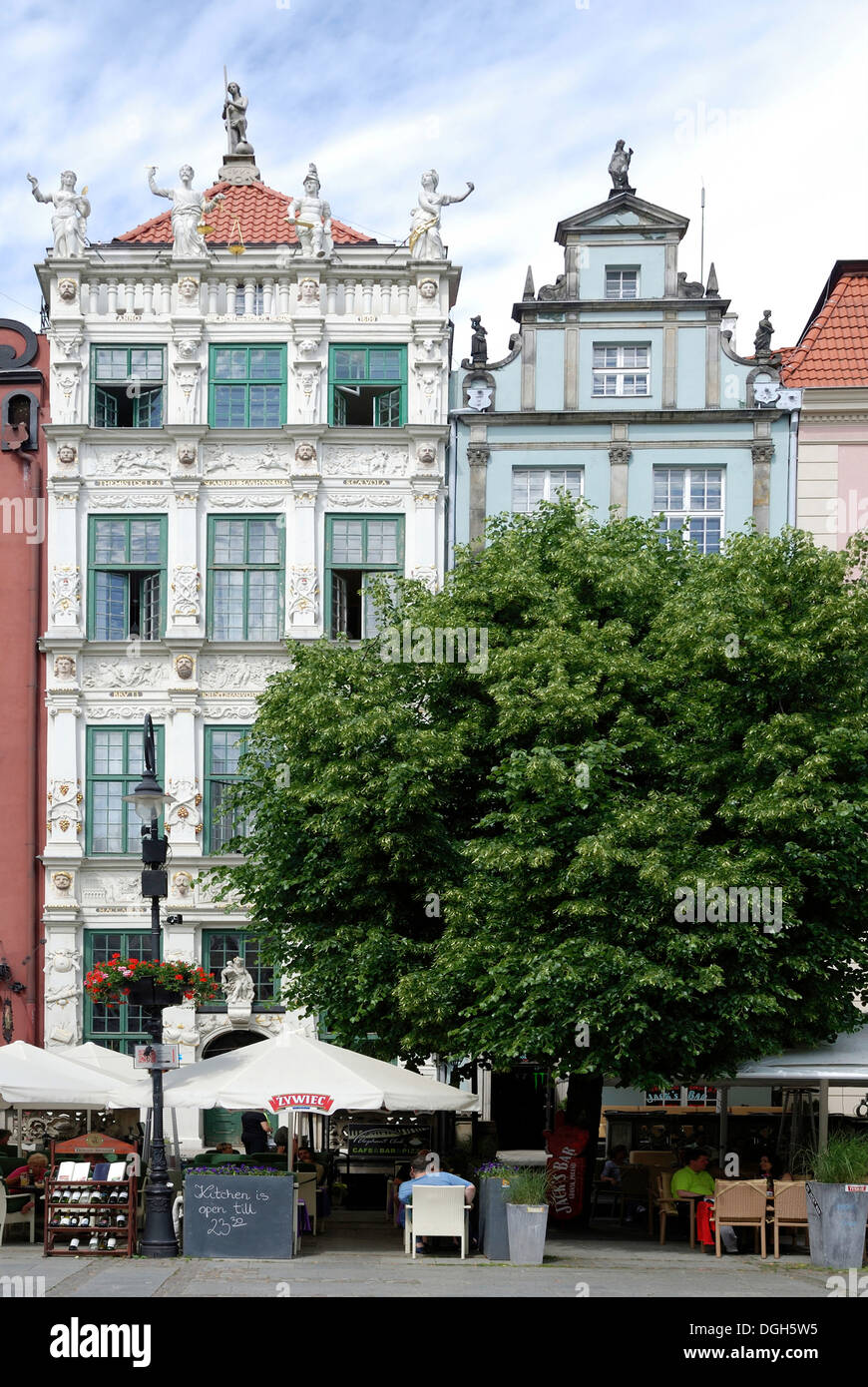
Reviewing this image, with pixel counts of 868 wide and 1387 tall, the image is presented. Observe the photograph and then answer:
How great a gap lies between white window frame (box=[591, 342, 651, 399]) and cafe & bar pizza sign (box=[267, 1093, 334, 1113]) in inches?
706

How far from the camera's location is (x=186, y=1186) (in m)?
19.1

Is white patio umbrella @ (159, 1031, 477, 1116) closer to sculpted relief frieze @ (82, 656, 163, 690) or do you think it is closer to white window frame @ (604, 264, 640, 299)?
sculpted relief frieze @ (82, 656, 163, 690)

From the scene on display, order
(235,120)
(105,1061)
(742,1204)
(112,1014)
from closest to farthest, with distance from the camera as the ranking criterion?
(742,1204)
(105,1061)
(112,1014)
(235,120)

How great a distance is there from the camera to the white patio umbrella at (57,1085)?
20.9m

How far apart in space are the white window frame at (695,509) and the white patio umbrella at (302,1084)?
14550 mm

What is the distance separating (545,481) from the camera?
1326 inches

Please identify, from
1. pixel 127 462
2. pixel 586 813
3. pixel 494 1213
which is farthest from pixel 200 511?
pixel 494 1213

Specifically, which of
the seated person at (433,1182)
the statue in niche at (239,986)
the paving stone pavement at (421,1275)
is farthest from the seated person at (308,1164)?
the statue in niche at (239,986)

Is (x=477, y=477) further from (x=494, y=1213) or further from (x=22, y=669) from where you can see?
→ (x=494, y=1213)

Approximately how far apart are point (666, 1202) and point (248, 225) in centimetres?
2242

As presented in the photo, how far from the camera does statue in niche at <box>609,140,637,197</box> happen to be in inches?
1344
